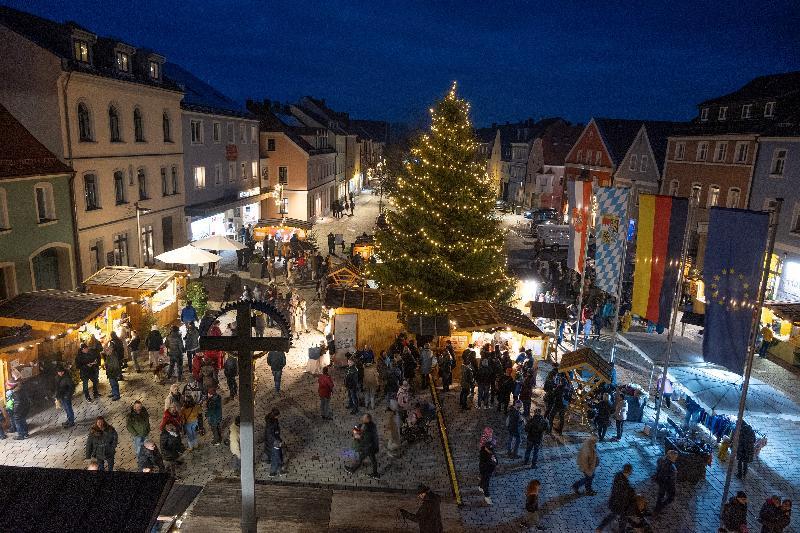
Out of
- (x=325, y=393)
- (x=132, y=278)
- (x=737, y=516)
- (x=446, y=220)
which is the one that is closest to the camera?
(x=737, y=516)

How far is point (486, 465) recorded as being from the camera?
11.1m

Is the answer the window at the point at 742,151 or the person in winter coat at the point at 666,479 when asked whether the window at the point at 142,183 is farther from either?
the window at the point at 742,151

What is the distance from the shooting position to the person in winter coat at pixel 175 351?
16.0 m

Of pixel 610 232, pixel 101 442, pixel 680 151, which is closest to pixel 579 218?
pixel 610 232

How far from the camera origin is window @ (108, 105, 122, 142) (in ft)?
78.2

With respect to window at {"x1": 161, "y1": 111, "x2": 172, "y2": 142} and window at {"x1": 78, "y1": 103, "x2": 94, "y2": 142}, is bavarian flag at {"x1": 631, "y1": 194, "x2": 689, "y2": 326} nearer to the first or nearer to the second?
window at {"x1": 78, "y1": 103, "x2": 94, "y2": 142}

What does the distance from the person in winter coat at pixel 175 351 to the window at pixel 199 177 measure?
19.1 meters

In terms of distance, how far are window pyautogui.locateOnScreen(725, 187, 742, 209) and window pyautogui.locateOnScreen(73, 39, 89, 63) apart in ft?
113

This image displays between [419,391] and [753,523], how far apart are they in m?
9.15

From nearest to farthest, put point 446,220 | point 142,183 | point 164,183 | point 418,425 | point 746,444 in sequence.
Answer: point 746,444
point 418,425
point 446,220
point 142,183
point 164,183

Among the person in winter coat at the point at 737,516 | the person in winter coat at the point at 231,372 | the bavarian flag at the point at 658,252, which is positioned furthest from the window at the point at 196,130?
the person in winter coat at the point at 737,516

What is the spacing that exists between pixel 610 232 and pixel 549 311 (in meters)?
5.31

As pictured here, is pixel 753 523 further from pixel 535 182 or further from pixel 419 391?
pixel 535 182

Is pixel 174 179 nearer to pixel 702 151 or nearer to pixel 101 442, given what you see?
pixel 101 442
